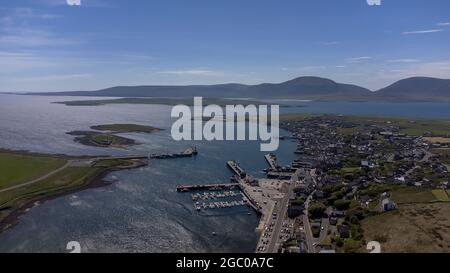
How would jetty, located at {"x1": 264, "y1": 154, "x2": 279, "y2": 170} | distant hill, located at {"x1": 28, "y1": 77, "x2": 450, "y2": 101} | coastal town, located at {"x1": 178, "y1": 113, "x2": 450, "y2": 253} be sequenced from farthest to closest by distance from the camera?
distant hill, located at {"x1": 28, "y1": 77, "x2": 450, "y2": 101} → jetty, located at {"x1": 264, "y1": 154, "x2": 279, "y2": 170} → coastal town, located at {"x1": 178, "y1": 113, "x2": 450, "y2": 253}

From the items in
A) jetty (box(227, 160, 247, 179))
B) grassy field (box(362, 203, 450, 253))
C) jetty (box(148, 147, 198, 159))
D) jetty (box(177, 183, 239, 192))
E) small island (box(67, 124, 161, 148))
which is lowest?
jetty (box(177, 183, 239, 192))

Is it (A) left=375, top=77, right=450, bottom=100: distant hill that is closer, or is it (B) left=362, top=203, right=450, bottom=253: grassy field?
(B) left=362, top=203, right=450, bottom=253: grassy field

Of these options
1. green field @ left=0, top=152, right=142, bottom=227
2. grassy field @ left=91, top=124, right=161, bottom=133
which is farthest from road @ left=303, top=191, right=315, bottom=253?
grassy field @ left=91, top=124, right=161, bottom=133

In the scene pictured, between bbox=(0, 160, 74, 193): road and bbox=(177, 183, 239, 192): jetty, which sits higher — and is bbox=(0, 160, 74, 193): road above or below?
above

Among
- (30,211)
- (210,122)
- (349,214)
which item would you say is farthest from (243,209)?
(210,122)

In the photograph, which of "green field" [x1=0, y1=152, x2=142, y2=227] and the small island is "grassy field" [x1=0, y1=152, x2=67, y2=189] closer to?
"green field" [x1=0, y1=152, x2=142, y2=227]

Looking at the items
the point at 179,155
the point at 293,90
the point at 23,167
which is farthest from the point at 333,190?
the point at 293,90

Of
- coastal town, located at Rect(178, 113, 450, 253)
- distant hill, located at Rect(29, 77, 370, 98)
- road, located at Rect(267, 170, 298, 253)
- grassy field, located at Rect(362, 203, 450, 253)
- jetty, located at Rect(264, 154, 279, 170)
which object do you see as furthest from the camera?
distant hill, located at Rect(29, 77, 370, 98)
